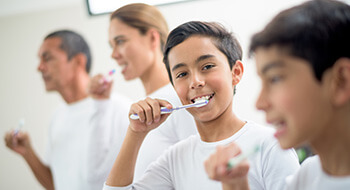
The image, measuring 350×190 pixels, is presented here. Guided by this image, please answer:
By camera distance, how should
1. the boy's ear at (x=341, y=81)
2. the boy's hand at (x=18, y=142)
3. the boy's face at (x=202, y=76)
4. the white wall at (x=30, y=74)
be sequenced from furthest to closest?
the white wall at (x=30, y=74) < the boy's hand at (x=18, y=142) < the boy's face at (x=202, y=76) < the boy's ear at (x=341, y=81)

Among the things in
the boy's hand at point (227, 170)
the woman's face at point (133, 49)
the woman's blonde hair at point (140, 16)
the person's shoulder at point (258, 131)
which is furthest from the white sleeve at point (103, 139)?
the boy's hand at point (227, 170)

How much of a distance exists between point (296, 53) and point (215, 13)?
A: 187cm

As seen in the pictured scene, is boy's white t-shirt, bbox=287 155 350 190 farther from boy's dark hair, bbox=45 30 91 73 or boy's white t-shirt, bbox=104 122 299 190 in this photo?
boy's dark hair, bbox=45 30 91 73

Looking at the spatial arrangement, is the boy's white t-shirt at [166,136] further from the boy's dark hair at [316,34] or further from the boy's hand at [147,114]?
the boy's dark hair at [316,34]

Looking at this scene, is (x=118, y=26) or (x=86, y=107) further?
(x=86, y=107)

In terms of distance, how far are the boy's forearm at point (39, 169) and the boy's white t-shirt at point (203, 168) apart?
33.6 inches

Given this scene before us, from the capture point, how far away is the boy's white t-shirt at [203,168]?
716 mm

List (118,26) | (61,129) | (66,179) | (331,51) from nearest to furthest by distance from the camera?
(331,51), (118,26), (66,179), (61,129)

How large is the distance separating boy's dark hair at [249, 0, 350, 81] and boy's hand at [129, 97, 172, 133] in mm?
369

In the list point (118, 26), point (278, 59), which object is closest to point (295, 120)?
point (278, 59)

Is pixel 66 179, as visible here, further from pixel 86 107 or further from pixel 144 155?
pixel 144 155

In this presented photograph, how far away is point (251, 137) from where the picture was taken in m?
0.77

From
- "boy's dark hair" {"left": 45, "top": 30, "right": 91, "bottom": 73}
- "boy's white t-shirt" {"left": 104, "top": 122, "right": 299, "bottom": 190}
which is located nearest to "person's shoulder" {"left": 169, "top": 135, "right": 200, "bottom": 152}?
"boy's white t-shirt" {"left": 104, "top": 122, "right": 299, "bottom": 190}

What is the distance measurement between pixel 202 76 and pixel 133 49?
0.51 metres
